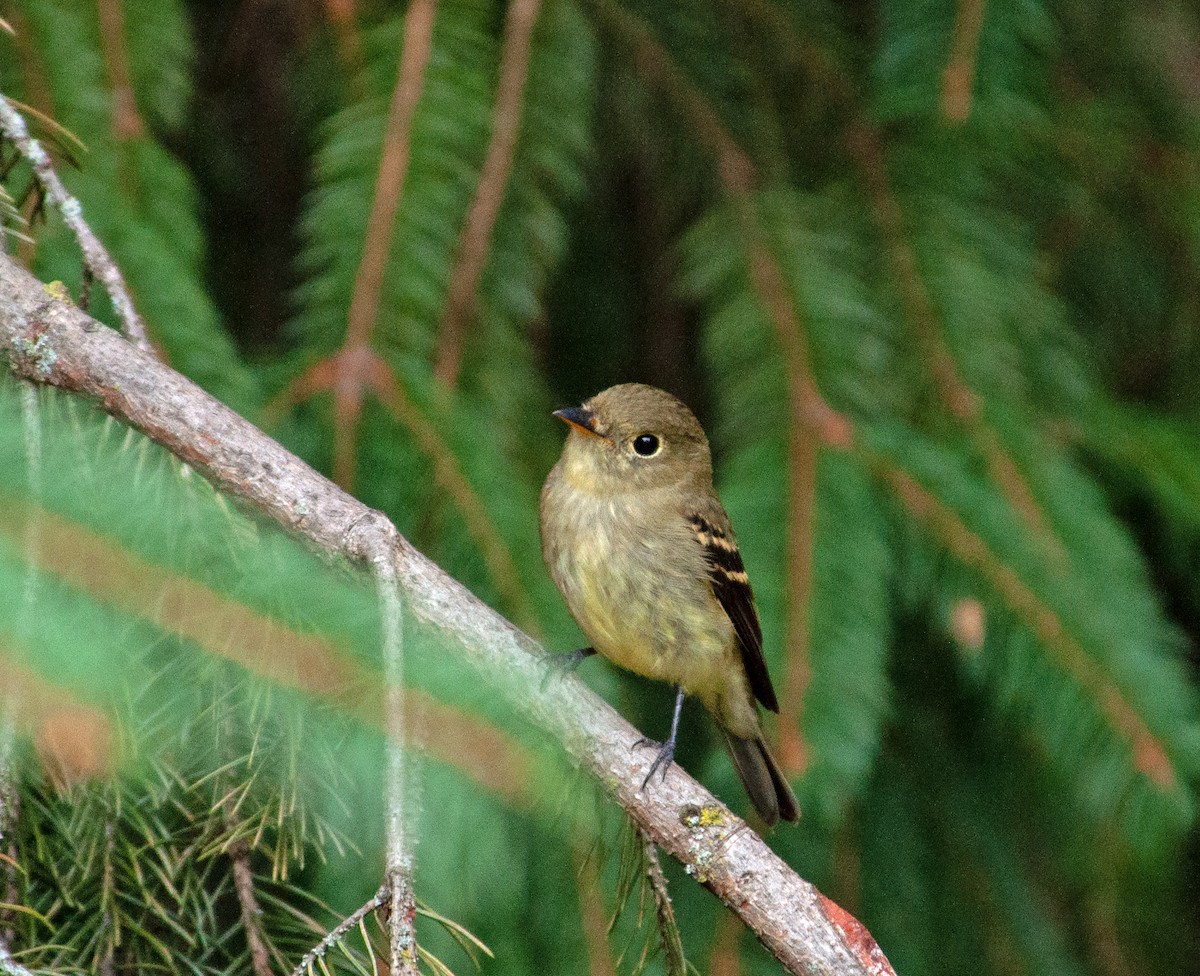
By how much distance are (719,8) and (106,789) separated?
→ 233 centimetres

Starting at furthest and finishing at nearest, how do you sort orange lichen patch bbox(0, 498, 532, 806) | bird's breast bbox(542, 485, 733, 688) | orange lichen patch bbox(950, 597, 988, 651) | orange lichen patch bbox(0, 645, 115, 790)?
bird's breast bbox(542, 485, 733, 688) < orange lichen patch bbox(950, 597, 988, 651) < orange lichen patch bbox(0, 498, 532, 806) < orange lichen patch bbox(0, 645, 115, 790)

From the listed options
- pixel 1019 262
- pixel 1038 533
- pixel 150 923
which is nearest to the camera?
pixel 150 923

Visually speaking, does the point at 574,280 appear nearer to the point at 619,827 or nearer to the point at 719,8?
the point at 719,8

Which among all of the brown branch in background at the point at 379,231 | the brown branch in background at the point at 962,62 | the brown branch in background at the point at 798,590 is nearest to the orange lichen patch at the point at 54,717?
the brown branch in background at the point at 379,231

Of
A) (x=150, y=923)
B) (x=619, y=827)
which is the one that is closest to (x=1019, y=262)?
(x=619, y=827)

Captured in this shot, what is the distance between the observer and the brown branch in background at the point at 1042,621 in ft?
7.43

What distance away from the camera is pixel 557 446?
3041 millimetres

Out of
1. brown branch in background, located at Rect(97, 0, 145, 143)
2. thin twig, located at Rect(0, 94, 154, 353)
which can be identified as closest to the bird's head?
brown branch in background, located at Rect(97, 0, 145, 143)

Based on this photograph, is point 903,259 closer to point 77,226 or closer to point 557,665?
point 557,665

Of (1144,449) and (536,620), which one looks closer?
(536,620)

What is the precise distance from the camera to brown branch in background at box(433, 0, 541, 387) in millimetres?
2557

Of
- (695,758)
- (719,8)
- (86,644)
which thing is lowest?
(695,758)

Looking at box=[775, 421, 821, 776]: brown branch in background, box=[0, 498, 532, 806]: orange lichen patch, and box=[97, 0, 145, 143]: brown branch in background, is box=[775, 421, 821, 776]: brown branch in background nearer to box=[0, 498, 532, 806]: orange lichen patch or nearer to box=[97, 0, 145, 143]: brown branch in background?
box=[0, 498, 532, 806]: orange lichen patch

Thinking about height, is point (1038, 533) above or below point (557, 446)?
above
